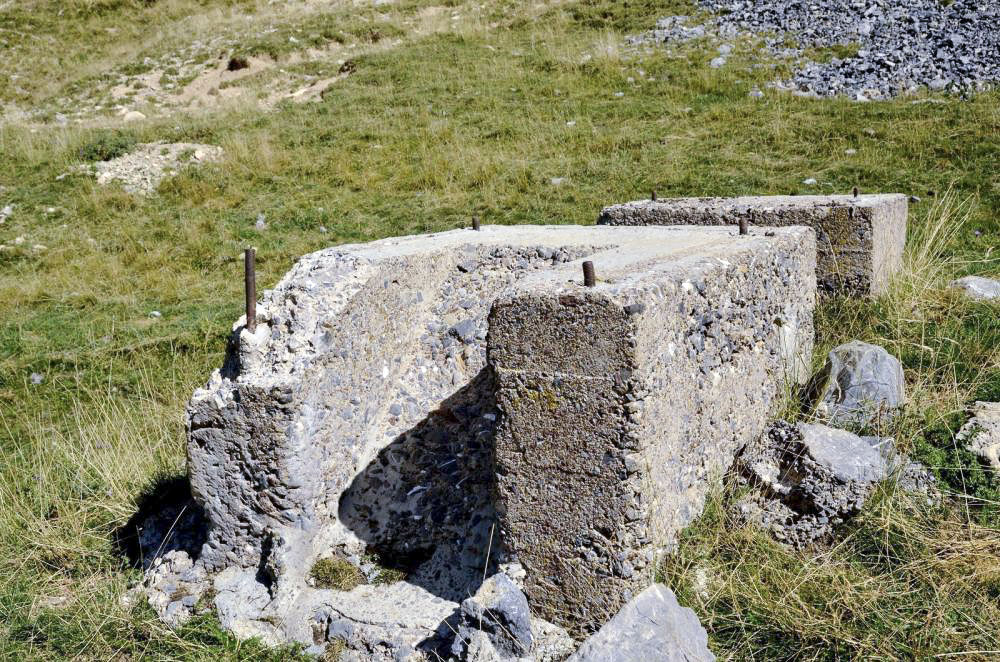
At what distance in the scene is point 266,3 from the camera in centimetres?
2598

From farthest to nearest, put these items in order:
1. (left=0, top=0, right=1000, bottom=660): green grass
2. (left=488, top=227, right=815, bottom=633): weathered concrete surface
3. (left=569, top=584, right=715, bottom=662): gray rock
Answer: (left=0, top=0, right=1000, bottom=660): green grass, (left=488, top=227, right=815, bottom=633): weathered concrete surface, (left=569, top=584, right=715, bottom=662): gray rock

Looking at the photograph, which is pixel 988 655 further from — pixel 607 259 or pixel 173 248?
pixel 173 248

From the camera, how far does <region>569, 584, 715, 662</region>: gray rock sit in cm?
272

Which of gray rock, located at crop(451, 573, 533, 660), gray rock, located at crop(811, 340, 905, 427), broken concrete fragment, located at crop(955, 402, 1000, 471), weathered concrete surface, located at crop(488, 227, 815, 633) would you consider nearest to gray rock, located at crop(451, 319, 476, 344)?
weathered concrete surface, located at crop(488, 227, 815, 633)

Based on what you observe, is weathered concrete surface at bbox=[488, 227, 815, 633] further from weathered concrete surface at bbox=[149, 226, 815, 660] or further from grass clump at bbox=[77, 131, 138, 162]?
grass clump at bbox=[77, 131, 138, 162]

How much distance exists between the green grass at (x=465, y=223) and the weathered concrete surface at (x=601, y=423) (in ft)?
1.10

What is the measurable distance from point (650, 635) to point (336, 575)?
1.52 metres

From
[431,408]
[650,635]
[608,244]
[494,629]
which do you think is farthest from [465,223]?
[650,635]

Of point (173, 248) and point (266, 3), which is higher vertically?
point (266, 3)

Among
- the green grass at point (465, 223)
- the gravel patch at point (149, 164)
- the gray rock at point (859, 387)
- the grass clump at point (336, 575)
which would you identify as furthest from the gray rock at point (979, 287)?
the gravel patch at point (149, 164)

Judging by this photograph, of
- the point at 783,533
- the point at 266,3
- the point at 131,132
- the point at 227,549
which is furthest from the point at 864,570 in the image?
the point at 266,3

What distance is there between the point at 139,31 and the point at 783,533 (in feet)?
90.7

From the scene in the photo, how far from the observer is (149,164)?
12.8 meters

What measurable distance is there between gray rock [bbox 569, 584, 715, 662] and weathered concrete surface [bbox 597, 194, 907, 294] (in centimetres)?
325
